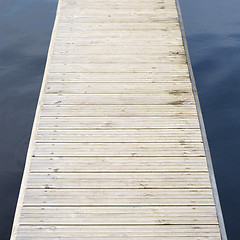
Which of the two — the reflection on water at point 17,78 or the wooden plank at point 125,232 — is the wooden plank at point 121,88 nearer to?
the reflection on water at point 17,78

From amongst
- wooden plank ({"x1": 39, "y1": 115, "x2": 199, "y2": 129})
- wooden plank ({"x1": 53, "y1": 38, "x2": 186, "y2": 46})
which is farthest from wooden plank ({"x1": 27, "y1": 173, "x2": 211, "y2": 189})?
wooden plank ({"x1": 53, "y1": 38, "x2": 186, "y2": 46})

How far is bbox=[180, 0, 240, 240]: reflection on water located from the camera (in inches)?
303

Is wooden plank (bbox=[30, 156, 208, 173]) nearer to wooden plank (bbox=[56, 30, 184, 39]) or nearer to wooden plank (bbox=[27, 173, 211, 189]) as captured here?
wooden plank (bbox=[27, 173, 211, 189])

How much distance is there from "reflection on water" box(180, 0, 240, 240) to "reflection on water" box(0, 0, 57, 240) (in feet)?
13.0

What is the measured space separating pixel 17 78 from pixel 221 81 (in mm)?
5253

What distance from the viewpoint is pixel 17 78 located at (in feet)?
34.6

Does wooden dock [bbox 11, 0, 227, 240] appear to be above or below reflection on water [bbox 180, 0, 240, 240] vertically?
above

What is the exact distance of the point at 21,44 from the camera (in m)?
11.8

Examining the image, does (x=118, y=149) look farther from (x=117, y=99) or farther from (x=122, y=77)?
(x=122, y=77)

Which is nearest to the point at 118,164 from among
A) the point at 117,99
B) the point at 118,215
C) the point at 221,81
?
the point at 118,215

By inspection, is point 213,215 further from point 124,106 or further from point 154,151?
point 124,106

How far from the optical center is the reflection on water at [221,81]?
7.71 m

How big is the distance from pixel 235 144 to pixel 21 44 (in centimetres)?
681

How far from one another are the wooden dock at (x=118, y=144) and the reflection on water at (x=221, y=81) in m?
2.10
